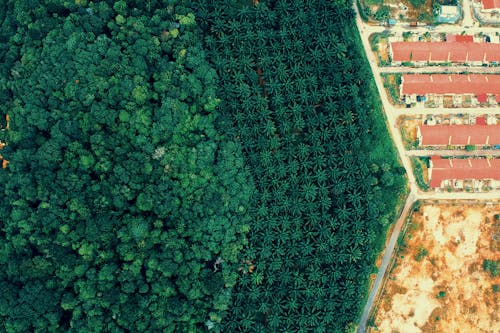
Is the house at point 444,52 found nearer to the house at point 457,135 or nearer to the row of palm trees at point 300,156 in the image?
the row of palm trees at point 300,156

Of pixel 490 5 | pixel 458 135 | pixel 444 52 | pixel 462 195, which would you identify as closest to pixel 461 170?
pixel 462 195

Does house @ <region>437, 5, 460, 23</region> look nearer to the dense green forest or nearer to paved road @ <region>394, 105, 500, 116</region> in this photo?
the dense green forest

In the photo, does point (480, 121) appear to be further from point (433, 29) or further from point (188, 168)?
point (188, 168)

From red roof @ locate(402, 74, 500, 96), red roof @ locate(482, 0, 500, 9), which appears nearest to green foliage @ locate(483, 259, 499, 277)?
red roof @ locate(402, 74, 500, 96)

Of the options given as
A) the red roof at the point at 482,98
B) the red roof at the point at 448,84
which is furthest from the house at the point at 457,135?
the red roof at the point at 448,84

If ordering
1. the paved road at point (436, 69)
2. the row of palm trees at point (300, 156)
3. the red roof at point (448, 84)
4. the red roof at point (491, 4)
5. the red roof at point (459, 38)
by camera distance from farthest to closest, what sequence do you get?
1. the red roof at point (459, 38)
2. the red roof at point (491, 4)
3. the paved road at point (436, 69)
4. the red roof at point (448, 84)
5. the row of palm trees at point (300, 156)

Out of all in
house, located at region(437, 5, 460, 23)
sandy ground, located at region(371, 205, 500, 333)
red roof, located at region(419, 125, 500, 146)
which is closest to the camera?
sandy ground, located at region(371, 205, 500, 333)
